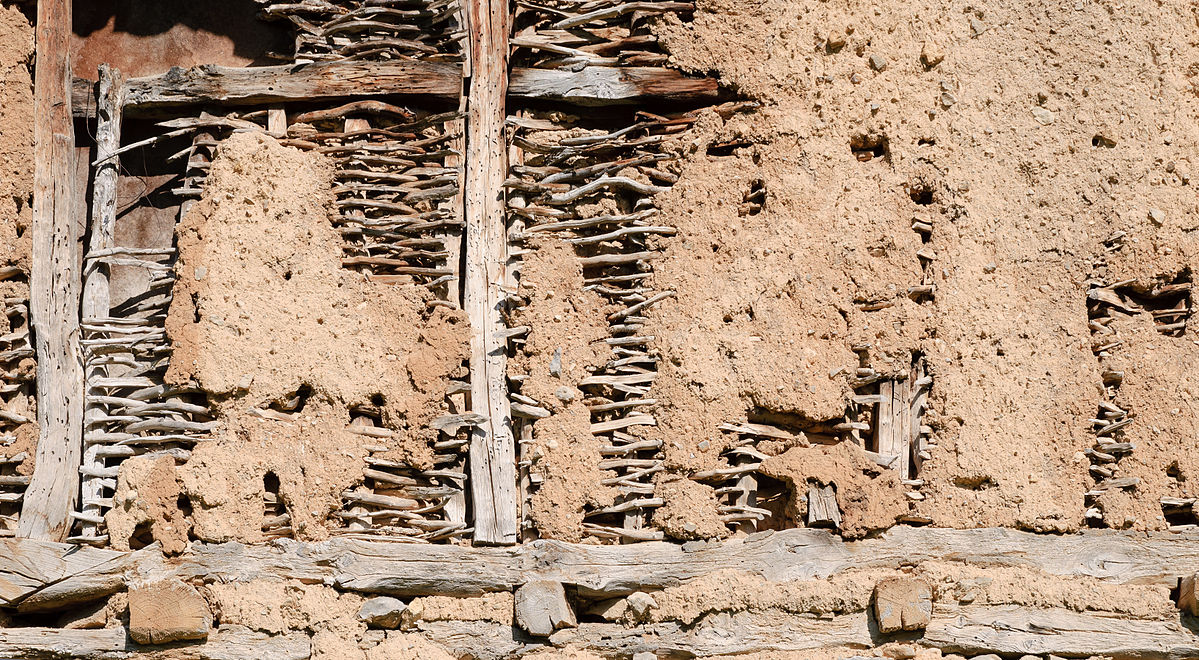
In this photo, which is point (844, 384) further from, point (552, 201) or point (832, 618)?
point (552, 201)

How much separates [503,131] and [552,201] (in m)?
0.33

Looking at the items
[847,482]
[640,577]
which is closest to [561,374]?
[640,577]

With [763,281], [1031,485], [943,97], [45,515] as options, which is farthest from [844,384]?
[45,515]

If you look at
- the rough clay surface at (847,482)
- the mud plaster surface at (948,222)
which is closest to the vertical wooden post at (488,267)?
the mud plaster surface at (948,222)

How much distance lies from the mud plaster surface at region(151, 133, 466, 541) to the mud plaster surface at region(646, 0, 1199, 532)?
91cm

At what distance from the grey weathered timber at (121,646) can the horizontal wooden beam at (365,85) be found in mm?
1872

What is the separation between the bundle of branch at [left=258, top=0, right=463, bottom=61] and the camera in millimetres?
3713

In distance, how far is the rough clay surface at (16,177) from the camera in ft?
11.6

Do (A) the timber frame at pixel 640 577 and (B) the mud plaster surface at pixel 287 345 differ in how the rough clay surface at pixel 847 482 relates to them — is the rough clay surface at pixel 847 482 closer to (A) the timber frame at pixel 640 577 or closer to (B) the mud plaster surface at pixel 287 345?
(A) the timber frame at pixel 640 577

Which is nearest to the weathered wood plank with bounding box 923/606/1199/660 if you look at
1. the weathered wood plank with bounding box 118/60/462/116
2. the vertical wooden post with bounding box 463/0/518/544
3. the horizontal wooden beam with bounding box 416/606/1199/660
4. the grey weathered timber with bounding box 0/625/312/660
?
the horizontal wooden beam with bounding box 416/606/1199/660

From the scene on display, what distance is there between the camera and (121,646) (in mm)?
3270

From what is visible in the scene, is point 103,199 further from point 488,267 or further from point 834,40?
point 834,40

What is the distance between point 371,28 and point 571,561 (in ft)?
6.88

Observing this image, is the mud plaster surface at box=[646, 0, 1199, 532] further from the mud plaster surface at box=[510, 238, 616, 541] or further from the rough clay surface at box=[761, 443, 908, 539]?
the mud plaster surface at box=[510, 238, 616, 541]
